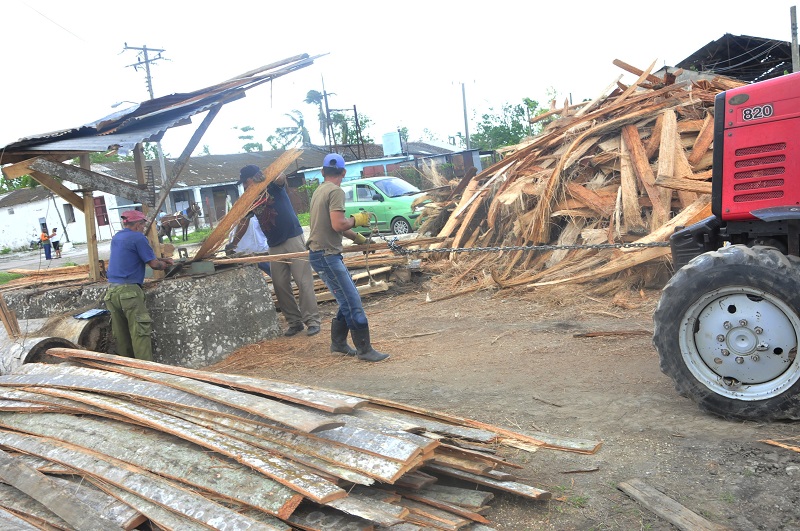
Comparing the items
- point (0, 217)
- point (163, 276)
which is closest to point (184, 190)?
point (0, 217)

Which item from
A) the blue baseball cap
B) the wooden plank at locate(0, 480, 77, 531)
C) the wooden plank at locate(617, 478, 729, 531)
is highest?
the blue baseball cap

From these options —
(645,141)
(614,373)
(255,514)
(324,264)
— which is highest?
(645,141)

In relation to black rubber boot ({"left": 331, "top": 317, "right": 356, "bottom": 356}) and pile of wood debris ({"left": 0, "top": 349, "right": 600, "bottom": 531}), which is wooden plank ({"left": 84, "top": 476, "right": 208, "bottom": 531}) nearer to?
pile of wood debris ({"left": 0, "top": 349, "right": 600, "bottom": 531})

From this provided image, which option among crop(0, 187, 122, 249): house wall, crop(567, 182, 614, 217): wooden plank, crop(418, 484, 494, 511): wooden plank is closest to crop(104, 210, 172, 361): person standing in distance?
crop(418, 484, 494, 511): wooden plank

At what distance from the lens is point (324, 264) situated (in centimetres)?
679

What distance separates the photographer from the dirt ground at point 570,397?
3.47m

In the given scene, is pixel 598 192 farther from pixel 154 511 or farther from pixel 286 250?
pixel 154 511

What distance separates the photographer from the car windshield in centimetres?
1998

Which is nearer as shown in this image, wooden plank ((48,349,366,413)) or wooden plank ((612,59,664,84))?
wooden plank ((48,349,366,413))

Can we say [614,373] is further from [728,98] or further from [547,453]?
[728,98]

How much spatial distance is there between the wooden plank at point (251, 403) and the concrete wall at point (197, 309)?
2.70m

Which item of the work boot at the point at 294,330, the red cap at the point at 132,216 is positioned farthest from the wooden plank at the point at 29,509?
the work boot at the point at 294,330

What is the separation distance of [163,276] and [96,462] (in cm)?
426

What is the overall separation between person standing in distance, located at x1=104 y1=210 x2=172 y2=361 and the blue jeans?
1.85 meters
